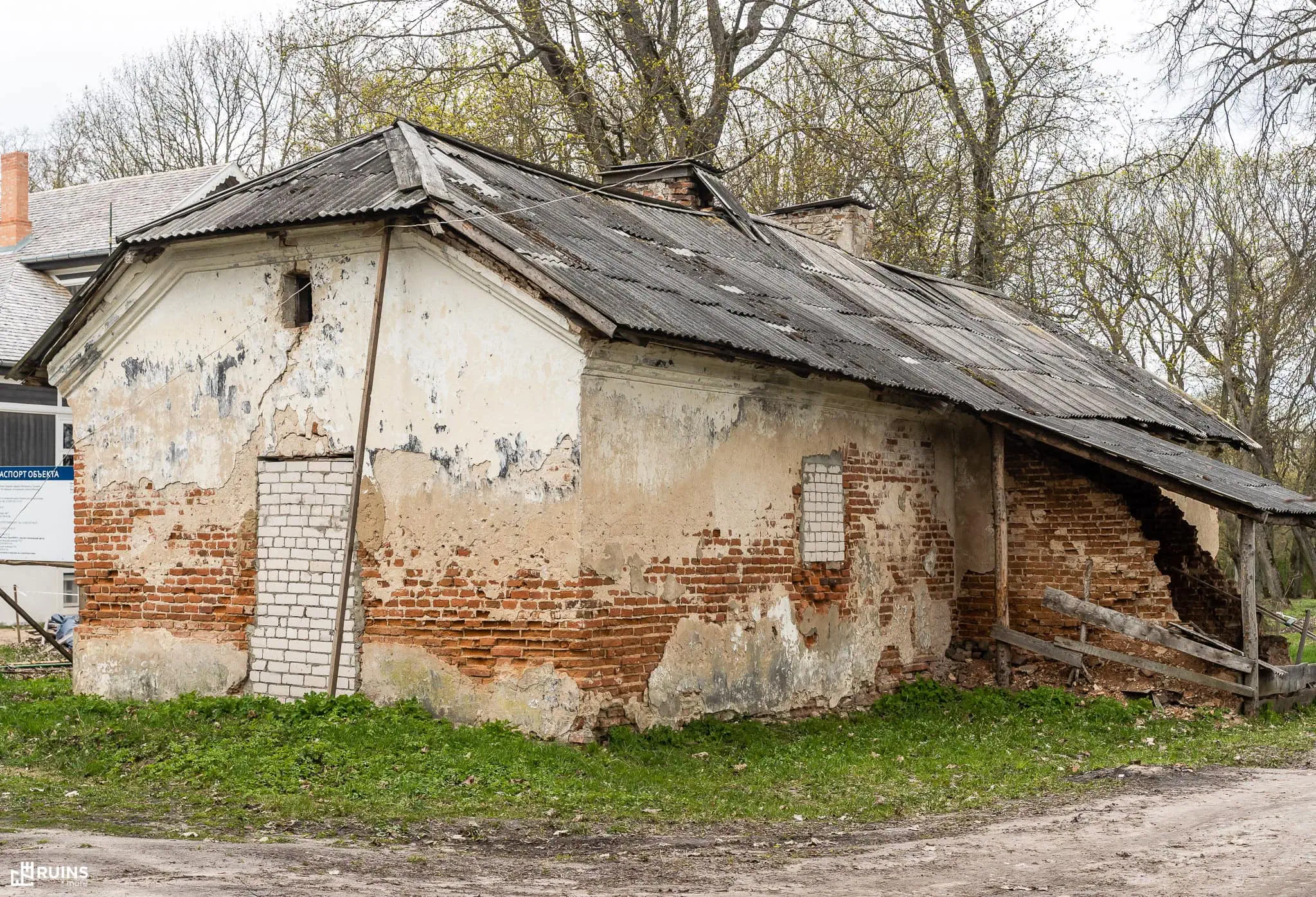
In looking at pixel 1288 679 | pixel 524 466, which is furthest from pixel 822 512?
pixel 1288 679

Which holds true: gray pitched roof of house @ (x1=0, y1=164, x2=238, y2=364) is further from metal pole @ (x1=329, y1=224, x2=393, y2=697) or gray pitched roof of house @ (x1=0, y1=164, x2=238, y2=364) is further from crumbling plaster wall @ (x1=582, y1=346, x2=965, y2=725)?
crumbling plaster wall @ (x1=582, y1=346, x2=965, y2=725)

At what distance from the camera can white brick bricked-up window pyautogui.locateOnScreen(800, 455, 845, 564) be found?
1117cm

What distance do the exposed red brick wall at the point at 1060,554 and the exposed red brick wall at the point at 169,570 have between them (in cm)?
685

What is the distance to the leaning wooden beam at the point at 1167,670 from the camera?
39.1 ft

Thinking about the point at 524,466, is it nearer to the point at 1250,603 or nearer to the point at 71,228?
the point at 1250,603

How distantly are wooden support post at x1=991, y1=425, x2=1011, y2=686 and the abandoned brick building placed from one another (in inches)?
2.3

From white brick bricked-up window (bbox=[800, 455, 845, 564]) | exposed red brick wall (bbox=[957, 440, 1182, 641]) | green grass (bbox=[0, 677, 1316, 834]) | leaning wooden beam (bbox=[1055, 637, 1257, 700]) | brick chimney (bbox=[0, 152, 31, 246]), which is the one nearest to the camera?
green grass (bbox=[0, 677, 1316, 834])

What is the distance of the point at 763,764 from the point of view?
30.9ft

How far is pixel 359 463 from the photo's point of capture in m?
9.69

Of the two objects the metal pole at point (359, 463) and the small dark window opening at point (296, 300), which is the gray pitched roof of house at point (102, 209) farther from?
the metal pole at point (359, 463)

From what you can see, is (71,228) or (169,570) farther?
(71,228)

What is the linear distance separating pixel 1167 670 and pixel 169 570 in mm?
8408

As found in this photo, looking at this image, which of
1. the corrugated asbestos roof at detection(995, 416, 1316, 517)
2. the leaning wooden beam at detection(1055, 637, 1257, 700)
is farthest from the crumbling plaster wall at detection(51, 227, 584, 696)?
the leaning wooden beam at detection(1055, 637, 1257, 700)

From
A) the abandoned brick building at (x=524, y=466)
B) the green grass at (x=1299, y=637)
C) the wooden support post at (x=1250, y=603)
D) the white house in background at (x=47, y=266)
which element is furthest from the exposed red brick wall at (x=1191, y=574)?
the white house in background at (x=47, y=266)
